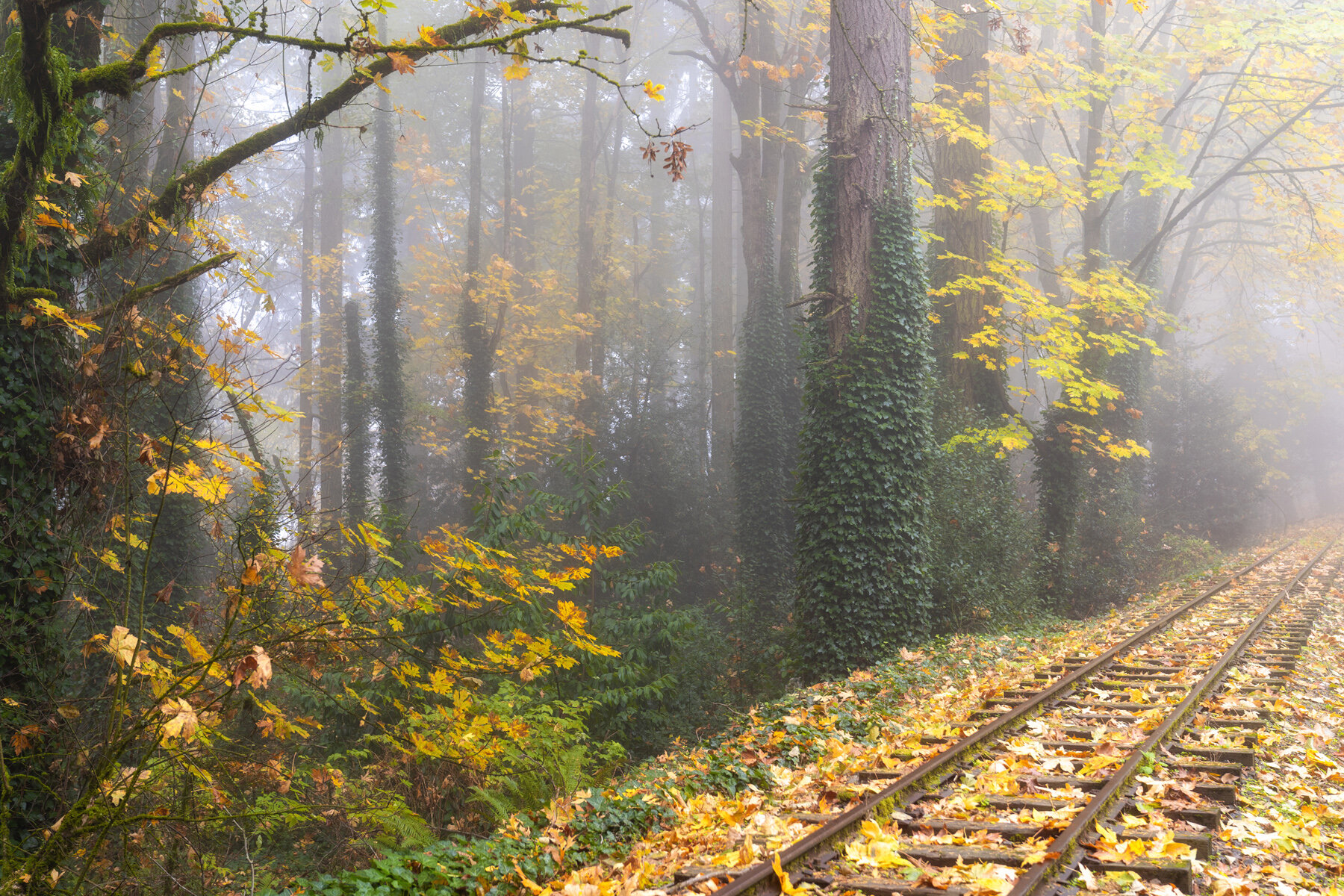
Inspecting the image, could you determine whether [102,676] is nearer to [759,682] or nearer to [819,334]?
[759,682]

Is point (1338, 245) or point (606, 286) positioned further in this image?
point (606, 286)

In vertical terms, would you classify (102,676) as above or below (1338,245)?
below

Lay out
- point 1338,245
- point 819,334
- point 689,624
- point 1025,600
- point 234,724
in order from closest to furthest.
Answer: point 234,724
point 689,624
point 819,334
point 1025,600
point 1338,245

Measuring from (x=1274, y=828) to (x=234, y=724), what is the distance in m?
9.49

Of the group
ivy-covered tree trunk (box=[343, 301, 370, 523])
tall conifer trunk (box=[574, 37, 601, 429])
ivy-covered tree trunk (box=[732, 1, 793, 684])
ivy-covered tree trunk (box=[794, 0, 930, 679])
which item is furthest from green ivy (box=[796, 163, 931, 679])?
ivy-covered tree trunk (box=[343, 301, 370, 523])

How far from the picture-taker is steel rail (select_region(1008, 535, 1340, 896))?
136 inches

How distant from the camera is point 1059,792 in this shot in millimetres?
4574

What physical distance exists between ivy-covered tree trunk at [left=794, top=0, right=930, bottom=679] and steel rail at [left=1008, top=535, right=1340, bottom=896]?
156 inches

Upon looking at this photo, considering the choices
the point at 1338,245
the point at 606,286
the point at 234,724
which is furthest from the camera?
the point at 606,286

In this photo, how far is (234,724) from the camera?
922cm

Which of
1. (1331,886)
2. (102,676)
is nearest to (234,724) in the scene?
(102,676)

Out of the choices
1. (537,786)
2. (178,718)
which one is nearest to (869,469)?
(537,786)

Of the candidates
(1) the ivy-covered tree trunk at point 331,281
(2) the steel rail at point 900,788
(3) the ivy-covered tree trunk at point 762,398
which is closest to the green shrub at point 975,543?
(3) the ivy-covered tree trunk at point 762,398

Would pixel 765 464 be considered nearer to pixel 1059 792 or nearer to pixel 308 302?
pixel 1059 792
